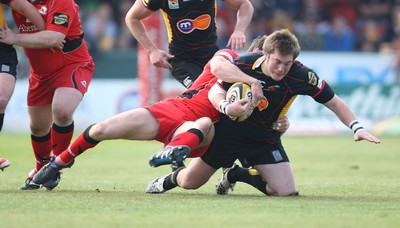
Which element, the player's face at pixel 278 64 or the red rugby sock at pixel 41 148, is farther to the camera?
the red rugby sock at pixel 41 148

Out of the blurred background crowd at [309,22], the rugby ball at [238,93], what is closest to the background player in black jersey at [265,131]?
the rugby ball at [238,93]

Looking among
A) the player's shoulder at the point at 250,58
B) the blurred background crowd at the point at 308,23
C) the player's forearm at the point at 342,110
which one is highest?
the player's shoulder at the point at 250,58

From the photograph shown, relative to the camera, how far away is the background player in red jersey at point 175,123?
7.90 meters

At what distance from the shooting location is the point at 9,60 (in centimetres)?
902

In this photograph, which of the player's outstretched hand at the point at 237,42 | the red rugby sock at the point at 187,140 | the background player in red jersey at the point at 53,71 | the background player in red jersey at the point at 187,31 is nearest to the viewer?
the red rugby sock at the point at 187,140

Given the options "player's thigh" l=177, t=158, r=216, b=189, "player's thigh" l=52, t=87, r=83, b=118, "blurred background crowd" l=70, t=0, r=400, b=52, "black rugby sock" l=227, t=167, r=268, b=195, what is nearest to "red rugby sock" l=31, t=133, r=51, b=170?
"player's thigh" l=52, t=87, r=83, b=118

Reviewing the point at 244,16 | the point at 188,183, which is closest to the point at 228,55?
the point at 188,183

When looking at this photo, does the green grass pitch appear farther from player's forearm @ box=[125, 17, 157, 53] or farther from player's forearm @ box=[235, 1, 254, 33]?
player's forearm @ box=[235, 1, 254, 33]

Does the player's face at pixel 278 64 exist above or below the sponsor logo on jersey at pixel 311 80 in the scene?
above

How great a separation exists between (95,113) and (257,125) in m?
12.3

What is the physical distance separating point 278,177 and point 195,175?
0.83 m

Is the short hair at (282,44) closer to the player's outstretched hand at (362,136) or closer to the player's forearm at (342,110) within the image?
the player's forearm at (342,110)

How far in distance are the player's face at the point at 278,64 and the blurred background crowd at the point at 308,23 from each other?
1393 cm

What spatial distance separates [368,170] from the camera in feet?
40.0
